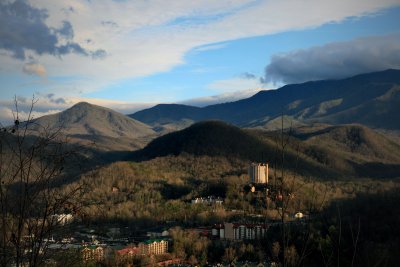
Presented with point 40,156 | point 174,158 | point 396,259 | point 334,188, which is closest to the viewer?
point 40,156

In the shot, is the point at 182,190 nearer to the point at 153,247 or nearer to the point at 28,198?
the point at 153,247

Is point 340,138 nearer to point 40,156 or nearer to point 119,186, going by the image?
point 119,186

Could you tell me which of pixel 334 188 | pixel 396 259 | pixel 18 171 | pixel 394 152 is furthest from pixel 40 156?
pixel 394 152

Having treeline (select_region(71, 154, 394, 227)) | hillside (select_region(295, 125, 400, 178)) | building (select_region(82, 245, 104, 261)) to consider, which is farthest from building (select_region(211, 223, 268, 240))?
hillside (select_region(295, 125, 400, 178))

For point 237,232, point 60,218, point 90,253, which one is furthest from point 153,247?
point 60,218

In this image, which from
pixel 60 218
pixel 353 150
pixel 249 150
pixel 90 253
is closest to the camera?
pixel 60 218

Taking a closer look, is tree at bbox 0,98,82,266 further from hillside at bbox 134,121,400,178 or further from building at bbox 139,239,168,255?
hillside at bbox 134,121,400,178

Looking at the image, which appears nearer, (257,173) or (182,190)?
(257,173)
